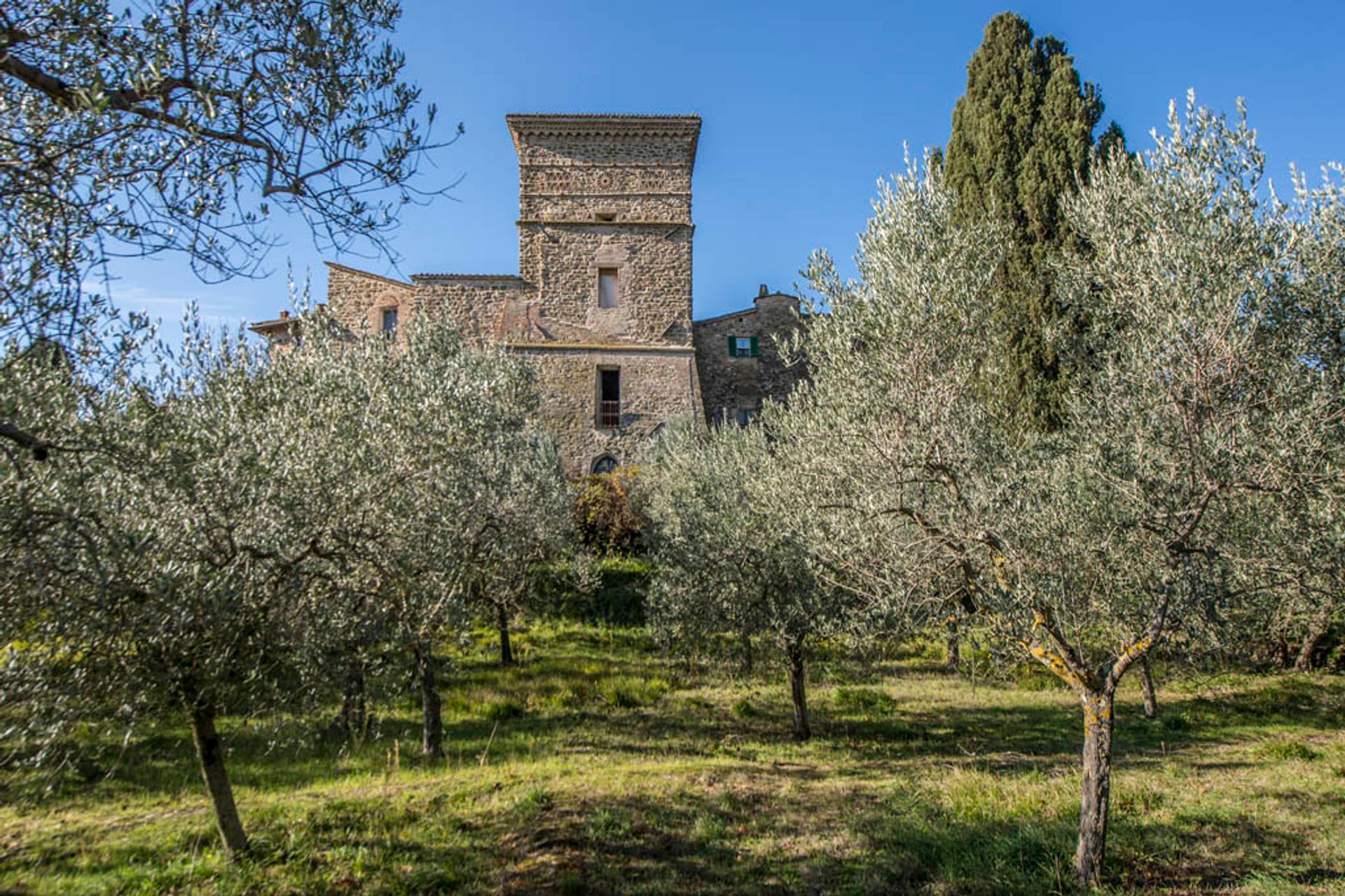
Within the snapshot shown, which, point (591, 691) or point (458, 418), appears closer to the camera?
point (458, 418)

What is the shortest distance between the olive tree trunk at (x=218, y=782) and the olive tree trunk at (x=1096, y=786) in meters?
7.87

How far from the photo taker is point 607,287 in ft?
101

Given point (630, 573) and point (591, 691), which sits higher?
point (630, 573)

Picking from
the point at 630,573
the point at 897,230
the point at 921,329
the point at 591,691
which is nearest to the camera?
the point at 921,329

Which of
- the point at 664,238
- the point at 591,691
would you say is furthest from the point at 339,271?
the point at 591,691

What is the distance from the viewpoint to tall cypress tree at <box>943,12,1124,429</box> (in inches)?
621

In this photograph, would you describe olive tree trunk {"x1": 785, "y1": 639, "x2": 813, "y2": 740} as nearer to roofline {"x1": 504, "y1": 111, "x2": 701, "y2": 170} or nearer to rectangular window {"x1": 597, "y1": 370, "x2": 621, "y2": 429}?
rectangular window {"x1": 597, "y1": 370, "x2": 621, "y2": 429}

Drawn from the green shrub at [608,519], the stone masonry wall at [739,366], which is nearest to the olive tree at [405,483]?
the green shrub at [608,519]

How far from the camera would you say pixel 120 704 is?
5621 mm

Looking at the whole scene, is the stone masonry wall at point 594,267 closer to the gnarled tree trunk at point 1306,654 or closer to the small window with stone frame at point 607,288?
the small window with stone frame at point 607,288

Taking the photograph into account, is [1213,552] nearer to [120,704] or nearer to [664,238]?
[120,704]

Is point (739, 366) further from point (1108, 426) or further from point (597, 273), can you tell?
point (1108, 426)

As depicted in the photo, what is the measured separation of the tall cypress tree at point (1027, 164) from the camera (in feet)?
51.8

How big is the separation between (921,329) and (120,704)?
24.5 feet
